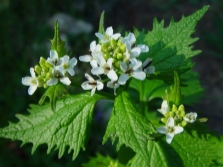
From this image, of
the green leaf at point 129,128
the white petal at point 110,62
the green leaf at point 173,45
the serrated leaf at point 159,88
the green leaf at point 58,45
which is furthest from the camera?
the serrated leaf at point 159,88

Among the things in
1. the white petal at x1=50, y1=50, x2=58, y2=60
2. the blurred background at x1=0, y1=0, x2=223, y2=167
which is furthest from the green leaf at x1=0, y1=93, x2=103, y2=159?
the blurred background at x1=0, y1=0, x2=223, y2=167

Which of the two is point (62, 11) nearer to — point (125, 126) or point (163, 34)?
point (163, 34)

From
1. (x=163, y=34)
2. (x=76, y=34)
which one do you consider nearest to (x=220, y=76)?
(x=76, y=34)

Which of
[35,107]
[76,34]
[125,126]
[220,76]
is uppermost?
[76,34]

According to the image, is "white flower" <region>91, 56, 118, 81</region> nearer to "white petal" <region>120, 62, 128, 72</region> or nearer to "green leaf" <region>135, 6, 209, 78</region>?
"white petal" <region>120, 62, 128, 72</region>

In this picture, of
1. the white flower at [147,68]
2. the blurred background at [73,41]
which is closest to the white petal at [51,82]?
the white flower at [147,68]

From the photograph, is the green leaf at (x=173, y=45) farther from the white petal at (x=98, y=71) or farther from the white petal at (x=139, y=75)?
the white petal at (x=98, y=71)
